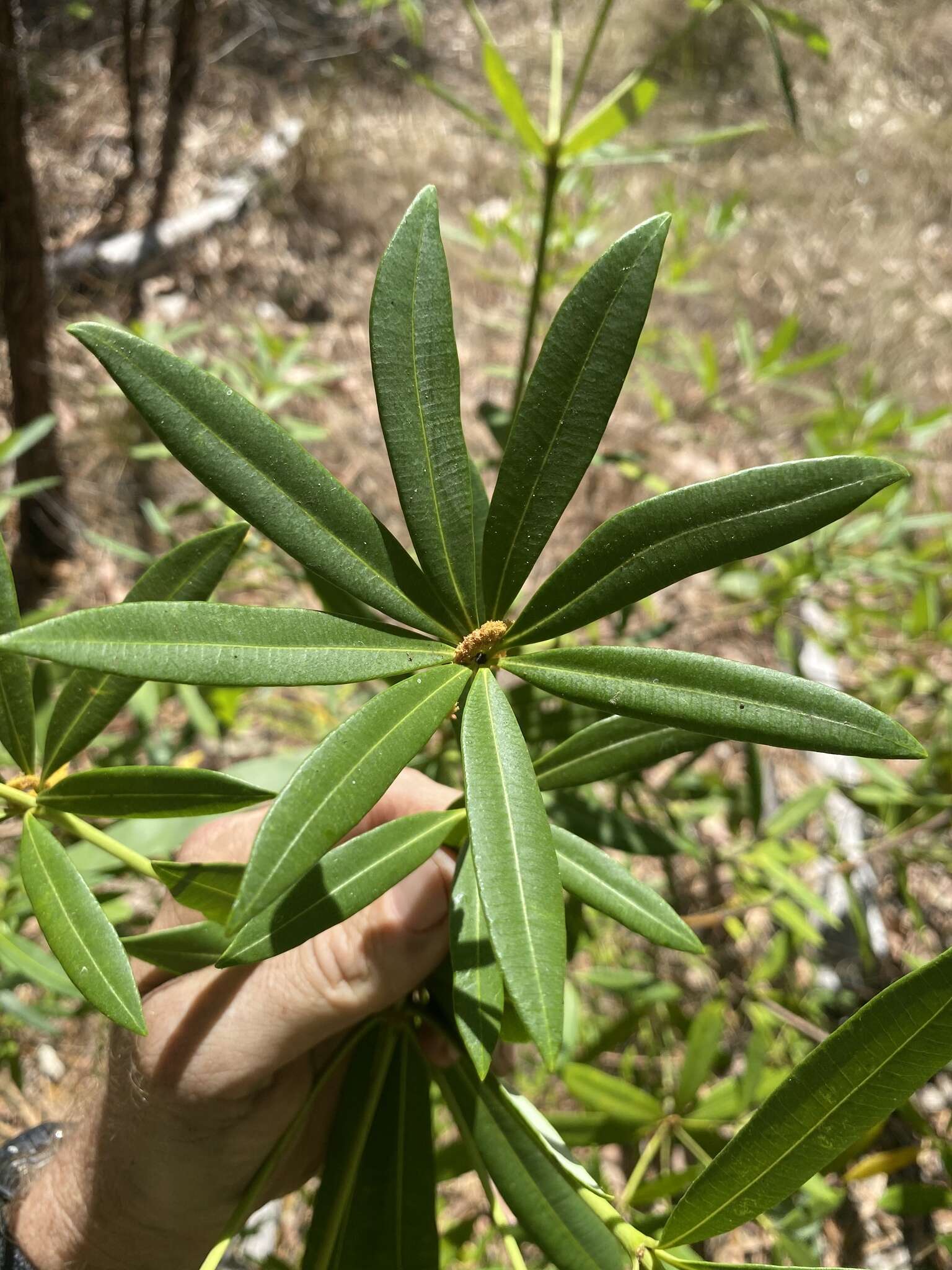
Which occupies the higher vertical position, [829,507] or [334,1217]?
[829,507]

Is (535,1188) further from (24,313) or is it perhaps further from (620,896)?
(24,313)

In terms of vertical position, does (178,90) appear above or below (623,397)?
above

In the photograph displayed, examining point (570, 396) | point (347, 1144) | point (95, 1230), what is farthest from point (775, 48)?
point (95, 1230)

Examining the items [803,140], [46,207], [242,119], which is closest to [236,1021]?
[46,207]

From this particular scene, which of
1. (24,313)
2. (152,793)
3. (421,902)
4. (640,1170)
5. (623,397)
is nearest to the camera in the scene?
(152,793)

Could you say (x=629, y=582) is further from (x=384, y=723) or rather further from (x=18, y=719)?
(x=18, y=719)

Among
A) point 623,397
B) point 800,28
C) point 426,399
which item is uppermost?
point 623,397

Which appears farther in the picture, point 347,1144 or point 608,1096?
point 608,1096
